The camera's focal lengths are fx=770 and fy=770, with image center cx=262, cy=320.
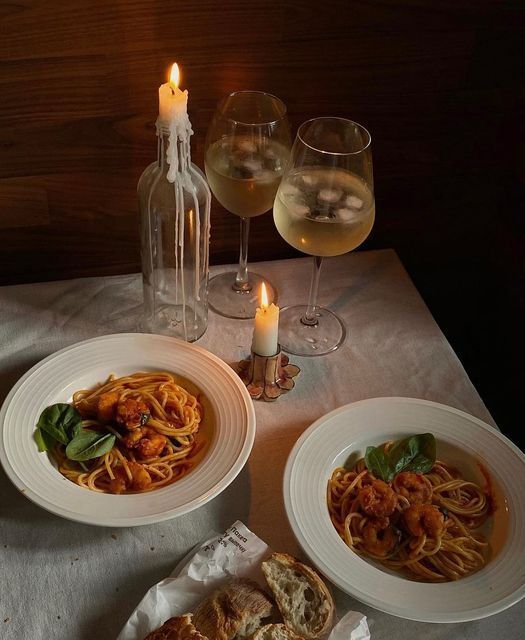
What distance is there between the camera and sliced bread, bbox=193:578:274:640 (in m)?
0.85

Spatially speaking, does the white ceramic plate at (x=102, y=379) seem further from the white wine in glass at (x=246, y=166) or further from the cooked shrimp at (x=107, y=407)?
the white wine in glass at (x=246, y=166)

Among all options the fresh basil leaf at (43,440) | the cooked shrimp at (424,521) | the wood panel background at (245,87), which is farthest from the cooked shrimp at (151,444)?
the wood panel background at (245,87)

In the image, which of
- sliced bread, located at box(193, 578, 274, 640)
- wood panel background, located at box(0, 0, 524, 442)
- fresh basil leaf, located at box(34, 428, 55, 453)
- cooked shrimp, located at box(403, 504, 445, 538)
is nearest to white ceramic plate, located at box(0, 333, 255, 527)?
fresh basil leaf, located at box(34, 428, 55, 453)

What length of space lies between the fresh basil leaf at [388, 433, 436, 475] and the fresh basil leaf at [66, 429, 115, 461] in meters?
0.39

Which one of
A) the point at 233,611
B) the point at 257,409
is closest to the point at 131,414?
the point at 257,409

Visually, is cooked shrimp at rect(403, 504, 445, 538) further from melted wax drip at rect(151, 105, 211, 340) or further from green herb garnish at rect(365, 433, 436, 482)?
melted wax drip at rect(151, 105, 211, 340)

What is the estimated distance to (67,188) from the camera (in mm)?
1346

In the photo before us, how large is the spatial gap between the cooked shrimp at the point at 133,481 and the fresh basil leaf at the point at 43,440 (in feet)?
0.32

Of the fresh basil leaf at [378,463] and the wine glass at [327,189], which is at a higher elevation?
the wine glass at [327,189]

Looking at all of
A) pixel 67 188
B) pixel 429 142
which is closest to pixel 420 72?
pixel 429 142

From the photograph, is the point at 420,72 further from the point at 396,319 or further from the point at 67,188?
the point at 67,188

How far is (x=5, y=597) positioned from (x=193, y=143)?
31.1 inches

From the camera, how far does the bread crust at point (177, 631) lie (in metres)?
0.83

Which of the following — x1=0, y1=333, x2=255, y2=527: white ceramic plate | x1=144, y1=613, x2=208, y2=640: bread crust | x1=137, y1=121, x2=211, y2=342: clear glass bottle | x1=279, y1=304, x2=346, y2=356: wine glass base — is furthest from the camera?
x1=279, y1=304, x2=346, y2=356: wine glass base
